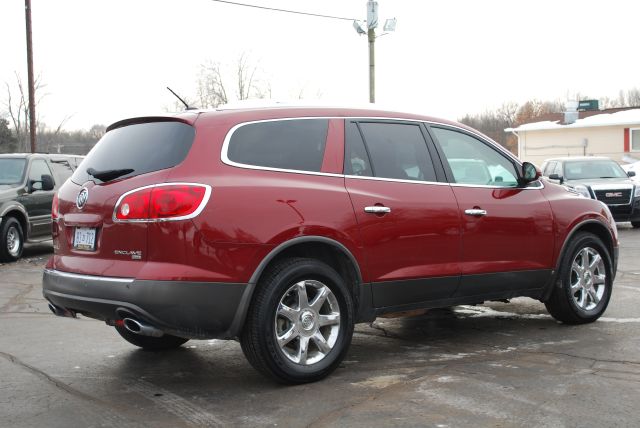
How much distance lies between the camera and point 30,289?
9.33 meters

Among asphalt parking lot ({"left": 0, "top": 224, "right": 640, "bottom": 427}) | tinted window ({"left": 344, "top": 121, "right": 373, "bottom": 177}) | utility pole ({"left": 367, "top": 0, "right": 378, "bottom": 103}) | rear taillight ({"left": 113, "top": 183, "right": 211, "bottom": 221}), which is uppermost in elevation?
utility pole ({"left": 367, "top": 0, "right": 378, "bottom": 103})

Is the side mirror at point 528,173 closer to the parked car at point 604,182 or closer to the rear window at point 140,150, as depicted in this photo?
the rear window at point 140,150

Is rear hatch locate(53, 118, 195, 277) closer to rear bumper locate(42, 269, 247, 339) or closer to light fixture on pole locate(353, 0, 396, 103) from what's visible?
rear bumper locate(42, 269, 247, 339)

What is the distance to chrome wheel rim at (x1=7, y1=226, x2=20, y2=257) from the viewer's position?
12.2 metres

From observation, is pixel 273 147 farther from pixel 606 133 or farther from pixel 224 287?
pixel 606 133

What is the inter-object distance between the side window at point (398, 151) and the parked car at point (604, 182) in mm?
10259

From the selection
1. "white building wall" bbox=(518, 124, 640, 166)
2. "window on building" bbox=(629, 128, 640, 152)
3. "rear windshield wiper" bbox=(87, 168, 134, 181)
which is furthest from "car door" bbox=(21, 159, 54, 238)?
"window on building" bbox=(629, 128, 640, 152)

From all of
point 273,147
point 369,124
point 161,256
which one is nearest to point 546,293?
point 369,124

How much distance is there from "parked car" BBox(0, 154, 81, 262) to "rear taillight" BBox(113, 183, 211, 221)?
28.6 ft

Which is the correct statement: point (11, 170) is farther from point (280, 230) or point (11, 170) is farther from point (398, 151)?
point (280, 230)

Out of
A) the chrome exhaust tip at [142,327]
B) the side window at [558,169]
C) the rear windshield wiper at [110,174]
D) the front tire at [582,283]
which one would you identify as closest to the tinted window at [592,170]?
the side window at [558,169]

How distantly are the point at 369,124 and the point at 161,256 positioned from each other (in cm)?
186

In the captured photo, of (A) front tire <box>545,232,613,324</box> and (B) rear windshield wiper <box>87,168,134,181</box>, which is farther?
(A) front tire <box>545,232,613,324</box>

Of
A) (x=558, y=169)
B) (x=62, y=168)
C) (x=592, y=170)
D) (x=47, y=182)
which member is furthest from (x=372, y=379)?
(x=592, y=170)
